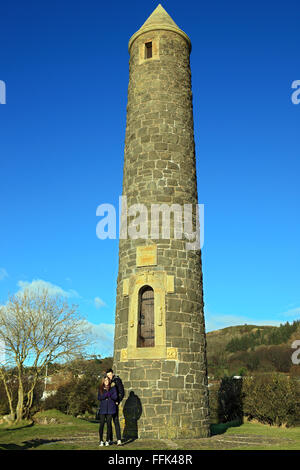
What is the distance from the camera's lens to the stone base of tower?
1028 centimetres

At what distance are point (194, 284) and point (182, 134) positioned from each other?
513cm

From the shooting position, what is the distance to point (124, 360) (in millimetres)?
11242

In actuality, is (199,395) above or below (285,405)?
above

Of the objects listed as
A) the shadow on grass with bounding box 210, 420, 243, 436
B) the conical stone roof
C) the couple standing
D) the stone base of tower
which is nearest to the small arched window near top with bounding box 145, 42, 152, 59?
the conical stone roof

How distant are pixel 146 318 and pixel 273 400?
7371mm

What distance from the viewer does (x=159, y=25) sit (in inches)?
573

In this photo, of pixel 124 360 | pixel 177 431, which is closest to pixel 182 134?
pixel 124 360

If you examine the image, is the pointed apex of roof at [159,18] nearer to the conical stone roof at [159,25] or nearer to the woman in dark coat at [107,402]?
the conical stone roof at [159,25]

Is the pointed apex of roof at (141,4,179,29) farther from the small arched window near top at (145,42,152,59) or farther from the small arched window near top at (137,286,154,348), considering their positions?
the small arched window near top at (137,286,154,348)

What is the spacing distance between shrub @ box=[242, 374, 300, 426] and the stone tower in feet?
17.3

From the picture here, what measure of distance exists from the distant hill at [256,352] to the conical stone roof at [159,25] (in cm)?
2904

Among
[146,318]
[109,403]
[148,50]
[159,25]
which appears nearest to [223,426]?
[146,318]

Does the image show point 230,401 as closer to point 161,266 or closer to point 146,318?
point 146,318
